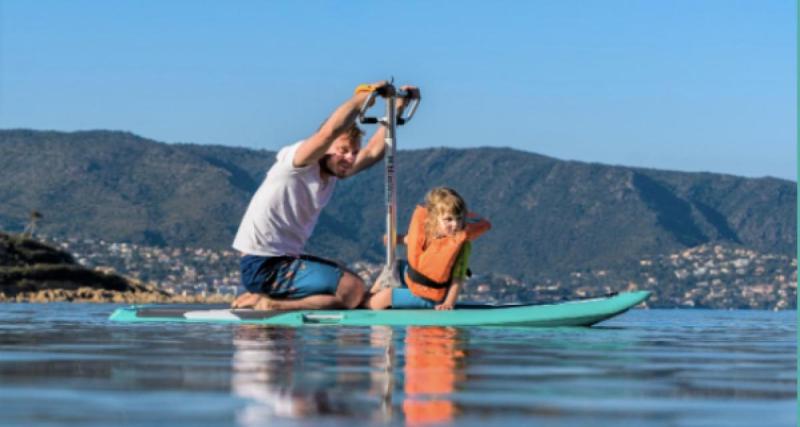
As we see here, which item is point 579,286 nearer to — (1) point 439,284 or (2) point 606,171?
(2) point 606,171

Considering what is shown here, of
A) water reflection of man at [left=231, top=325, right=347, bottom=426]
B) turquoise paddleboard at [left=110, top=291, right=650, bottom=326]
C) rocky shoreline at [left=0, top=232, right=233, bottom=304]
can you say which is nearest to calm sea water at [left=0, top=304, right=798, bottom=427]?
water reflection of man at [left=231, top=325, right=347, bottom=426]

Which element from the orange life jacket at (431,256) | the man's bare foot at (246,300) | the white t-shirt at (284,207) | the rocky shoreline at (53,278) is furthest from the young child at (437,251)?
the rocky shoreline at (53,278)

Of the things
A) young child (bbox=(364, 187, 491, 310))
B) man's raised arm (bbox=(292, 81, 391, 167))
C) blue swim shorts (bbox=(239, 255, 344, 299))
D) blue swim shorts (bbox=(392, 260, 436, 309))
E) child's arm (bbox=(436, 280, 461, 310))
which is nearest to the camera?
man's raised arm (bbox=(292, 81, 391, 167))

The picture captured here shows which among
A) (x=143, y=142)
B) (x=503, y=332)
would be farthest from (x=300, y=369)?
(x=143, y=142)

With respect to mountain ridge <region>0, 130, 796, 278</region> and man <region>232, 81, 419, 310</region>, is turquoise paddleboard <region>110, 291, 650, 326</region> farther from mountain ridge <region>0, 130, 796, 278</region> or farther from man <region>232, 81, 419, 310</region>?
mountain ridge <region>0, 130, 796, 278</region>

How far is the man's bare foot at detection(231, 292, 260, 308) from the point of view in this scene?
14.8m

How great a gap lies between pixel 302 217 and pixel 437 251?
1206mm

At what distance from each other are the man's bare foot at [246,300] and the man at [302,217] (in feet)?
0.36

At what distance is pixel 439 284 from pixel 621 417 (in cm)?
855

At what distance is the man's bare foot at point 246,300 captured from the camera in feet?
48.5

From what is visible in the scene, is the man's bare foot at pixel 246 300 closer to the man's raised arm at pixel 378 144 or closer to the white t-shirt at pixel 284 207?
the white t-shirt at pixel 284 207

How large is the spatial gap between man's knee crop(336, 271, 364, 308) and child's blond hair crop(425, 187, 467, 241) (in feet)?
3.03

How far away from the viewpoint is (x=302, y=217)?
13.8 meters

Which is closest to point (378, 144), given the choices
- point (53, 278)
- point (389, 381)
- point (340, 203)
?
point (389, 381)
